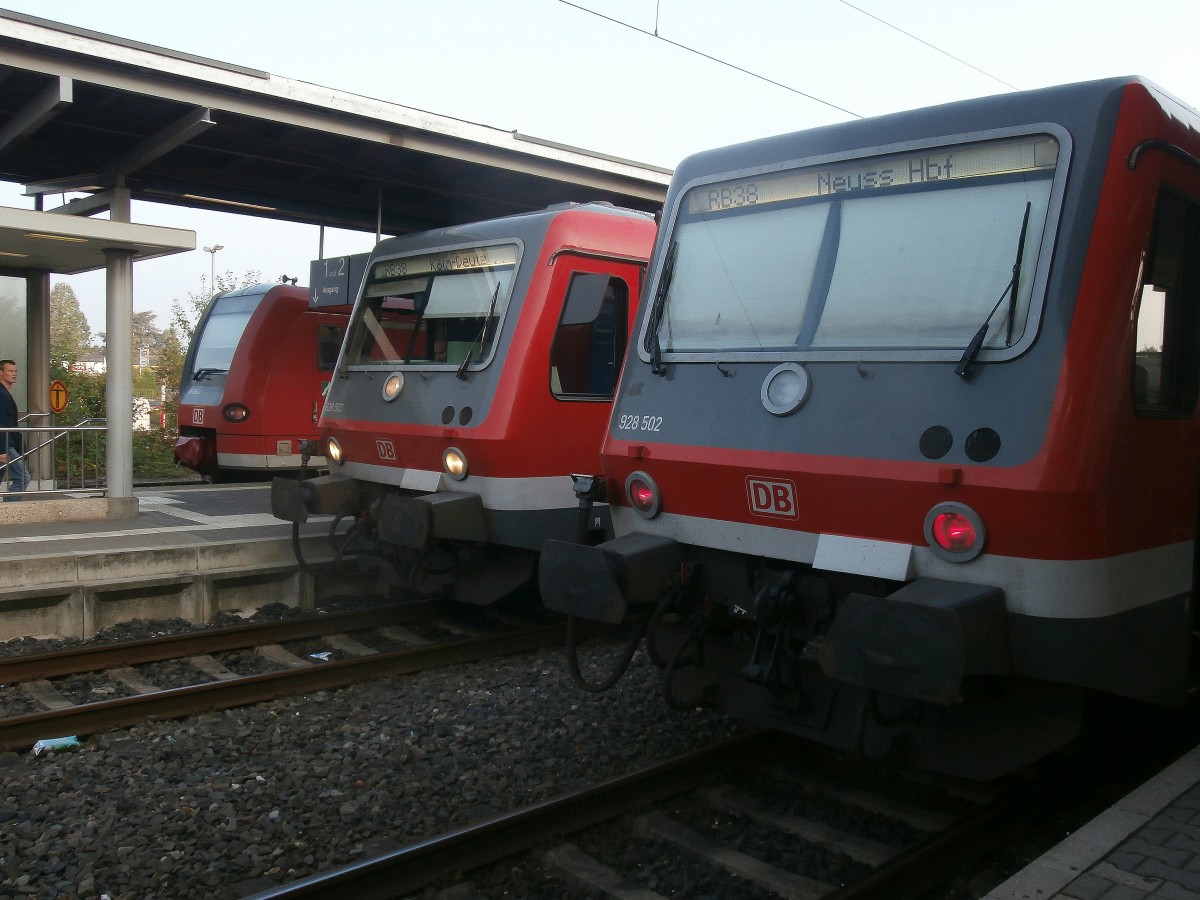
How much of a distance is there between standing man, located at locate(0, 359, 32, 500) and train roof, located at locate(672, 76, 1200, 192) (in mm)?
8083

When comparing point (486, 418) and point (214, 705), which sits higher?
point (486, 418)

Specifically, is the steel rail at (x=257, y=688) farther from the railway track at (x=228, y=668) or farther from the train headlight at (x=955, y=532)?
the train headlight at (x=955, y=532)

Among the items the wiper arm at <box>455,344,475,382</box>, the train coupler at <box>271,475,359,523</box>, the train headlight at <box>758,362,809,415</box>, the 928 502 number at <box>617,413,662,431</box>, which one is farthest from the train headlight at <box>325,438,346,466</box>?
the train headlight at <box>758,362,809,415</box>

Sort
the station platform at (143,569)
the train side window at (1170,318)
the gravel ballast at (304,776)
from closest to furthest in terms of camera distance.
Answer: the train side window at (1170,318), the gravel ballast at (304,776), the station platform at (143,569)

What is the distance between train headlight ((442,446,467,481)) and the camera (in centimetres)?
671

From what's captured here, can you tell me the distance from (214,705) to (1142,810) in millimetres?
4473

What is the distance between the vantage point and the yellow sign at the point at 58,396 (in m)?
14.9

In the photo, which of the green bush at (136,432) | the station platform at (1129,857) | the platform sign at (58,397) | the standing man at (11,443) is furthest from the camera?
the green bush at (136,432)

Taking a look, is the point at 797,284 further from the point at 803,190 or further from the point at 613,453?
the point at 613,453

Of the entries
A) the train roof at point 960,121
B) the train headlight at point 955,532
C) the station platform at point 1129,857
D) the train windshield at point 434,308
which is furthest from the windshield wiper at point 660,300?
the station platform at point 1129,857

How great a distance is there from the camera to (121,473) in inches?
388

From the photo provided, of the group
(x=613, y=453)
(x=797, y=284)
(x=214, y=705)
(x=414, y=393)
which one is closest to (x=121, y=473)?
(x=414, y=393)

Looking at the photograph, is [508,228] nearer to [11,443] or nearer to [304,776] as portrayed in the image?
[304,776]

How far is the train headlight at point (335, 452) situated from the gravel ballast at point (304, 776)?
211 cm
